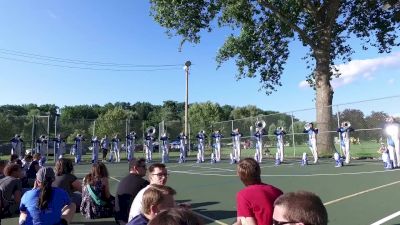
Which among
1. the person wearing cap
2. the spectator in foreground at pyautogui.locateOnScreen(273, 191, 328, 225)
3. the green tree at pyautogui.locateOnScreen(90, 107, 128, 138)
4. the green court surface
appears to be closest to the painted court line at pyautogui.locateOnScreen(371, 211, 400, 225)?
the green court surface

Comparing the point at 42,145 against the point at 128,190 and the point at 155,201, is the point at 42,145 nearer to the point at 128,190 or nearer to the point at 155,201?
the point at 128,190

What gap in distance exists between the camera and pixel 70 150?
4450 centimetres

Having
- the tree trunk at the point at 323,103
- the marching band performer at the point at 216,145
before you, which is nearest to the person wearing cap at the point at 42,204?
the marching band performer at the point at 216,145

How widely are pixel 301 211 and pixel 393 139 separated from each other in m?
16.2

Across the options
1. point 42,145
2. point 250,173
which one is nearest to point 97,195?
point 250,173

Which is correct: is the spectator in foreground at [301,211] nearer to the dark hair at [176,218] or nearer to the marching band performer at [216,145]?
the dark hair at [176,218]

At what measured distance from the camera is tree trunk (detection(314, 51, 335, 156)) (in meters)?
26.5

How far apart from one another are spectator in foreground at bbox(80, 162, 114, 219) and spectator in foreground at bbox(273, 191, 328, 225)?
742 centimetres

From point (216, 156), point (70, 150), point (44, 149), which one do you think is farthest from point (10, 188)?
point (70, 150)

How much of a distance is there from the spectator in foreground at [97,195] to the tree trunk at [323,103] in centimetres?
1894

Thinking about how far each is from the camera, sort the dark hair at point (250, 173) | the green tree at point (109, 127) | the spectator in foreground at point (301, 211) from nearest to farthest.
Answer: the spectator in foreground at point (301, 211), the dark hair at point (250, 173), the green tree at point (109, 127)

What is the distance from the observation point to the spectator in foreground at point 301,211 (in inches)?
89.3

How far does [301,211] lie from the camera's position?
7.48 feet

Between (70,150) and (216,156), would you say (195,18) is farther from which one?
(70,150)
